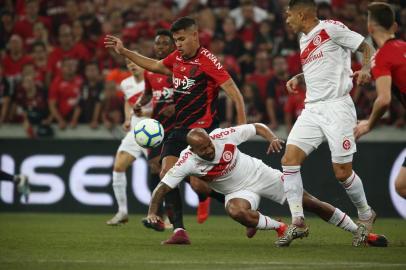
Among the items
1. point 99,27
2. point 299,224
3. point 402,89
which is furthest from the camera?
point 99,27

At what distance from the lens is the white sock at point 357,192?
9461mm

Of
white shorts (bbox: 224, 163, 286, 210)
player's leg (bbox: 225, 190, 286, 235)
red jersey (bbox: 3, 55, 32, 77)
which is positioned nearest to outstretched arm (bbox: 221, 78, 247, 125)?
white shorts (bbox: 224, 163, 286, 210)

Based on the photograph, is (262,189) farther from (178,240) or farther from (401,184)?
(401,184)

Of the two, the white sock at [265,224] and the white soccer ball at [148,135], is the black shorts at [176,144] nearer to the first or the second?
the white soccer ball at [148,135]

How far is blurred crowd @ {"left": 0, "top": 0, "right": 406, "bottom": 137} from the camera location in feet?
53.5

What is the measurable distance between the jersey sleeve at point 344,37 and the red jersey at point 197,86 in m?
1.35

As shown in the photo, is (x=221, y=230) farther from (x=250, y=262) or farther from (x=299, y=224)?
(x=250, y=262)

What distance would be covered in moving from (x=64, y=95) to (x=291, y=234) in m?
8.81

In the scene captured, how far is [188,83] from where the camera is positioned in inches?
406

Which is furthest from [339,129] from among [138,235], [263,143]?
[263,143]

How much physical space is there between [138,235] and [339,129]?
3.18m

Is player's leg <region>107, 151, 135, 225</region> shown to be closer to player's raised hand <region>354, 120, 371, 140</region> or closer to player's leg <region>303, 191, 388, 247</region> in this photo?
player's leg <region>303, 191, 388, 247</region>

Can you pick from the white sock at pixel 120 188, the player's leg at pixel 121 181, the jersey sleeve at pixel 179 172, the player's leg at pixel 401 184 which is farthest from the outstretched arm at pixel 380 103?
the white sock at pixel 120 188

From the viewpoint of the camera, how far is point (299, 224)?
30.4 ft
